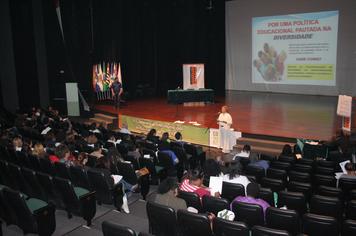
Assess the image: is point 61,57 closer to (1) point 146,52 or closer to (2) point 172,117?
(1) point 146,52

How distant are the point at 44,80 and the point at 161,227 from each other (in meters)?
13.2

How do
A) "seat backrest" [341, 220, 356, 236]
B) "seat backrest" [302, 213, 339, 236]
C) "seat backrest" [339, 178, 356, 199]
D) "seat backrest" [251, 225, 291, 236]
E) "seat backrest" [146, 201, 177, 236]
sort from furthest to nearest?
"seat backrest" [339, 178, 356, 199], "seat backrest" [146, 201, 177, 236], "seat backrest" [302, 213, 339, 236], "seat backrest" [341, 220, 356, 236], "seat backrest" [251, 225, 291, 236]

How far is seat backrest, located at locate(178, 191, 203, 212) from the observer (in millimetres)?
5133

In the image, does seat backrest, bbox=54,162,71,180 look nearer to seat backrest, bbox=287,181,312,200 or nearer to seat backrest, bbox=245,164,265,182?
seat backrest, bbox=245,164,265,182

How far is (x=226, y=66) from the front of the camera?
2064cm

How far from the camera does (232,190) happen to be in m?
5.58

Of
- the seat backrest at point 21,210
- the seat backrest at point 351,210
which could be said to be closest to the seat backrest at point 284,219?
the seat backrest at point 351,210


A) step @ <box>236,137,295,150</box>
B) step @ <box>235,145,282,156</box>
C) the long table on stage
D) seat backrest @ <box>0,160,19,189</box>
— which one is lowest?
step @ <box>235,145,282,156</box>

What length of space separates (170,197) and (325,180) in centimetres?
304

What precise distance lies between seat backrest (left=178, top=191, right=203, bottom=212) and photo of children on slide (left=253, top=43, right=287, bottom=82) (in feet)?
45.8

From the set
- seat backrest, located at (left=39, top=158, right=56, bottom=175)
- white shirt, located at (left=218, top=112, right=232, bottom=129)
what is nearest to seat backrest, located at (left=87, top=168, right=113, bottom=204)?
seat backrest, located at (left=39, top=158, right=56, bottom=175)

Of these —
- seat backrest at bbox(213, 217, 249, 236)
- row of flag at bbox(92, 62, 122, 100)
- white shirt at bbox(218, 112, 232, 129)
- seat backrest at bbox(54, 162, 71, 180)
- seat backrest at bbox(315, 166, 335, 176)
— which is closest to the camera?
seat backrest at bbox(213, 217, 249, 236)

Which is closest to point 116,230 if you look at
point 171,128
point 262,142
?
point 262,142

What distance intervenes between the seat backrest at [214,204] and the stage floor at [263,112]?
6.30 metres
